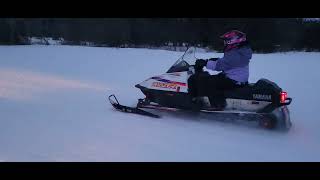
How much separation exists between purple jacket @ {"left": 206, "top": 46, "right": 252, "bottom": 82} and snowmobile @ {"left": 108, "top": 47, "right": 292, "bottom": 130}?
157 millimetres

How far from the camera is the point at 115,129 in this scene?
4992mm

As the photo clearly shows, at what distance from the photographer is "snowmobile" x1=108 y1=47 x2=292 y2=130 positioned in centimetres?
504

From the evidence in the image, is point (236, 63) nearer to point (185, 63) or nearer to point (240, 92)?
point (240, 92)

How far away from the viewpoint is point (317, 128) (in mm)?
5355

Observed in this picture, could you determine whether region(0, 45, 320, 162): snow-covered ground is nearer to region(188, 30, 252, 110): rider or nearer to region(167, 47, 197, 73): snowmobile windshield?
region(188, 30, 252, 110): rider

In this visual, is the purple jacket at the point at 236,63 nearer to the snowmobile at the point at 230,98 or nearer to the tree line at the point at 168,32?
the snowmobile at the point at 230,98

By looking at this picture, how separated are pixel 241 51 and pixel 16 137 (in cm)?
289

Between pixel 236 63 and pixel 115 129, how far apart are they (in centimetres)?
174

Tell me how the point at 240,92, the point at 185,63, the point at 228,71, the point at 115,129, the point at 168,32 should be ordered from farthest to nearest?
the point at 168,32
the point at 185,63
the point at 228,71
the point at 240,92
the point at 115,129

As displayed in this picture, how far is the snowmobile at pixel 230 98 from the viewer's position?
5.04 metres

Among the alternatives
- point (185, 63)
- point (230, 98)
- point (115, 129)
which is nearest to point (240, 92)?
point (230, 98)

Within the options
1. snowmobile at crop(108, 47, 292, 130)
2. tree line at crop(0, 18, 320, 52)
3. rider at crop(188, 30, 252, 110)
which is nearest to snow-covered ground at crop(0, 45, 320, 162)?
snowmobile at crop(108, 47, 292, 130)
